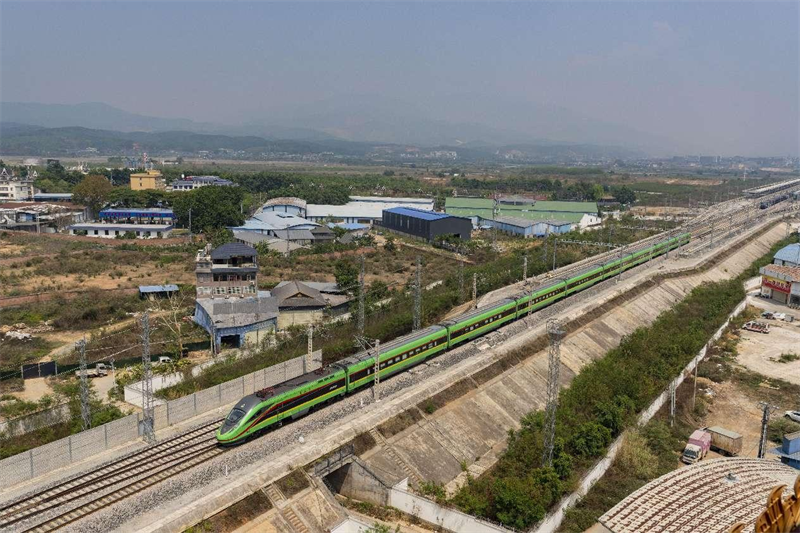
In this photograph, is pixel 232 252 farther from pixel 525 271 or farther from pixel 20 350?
pixel 525 271

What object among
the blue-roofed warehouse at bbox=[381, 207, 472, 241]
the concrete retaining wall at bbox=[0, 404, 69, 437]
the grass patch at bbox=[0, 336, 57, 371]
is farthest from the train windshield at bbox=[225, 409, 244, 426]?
the blue-roofed warehouse at bbox=[381, 207, 472, 241]

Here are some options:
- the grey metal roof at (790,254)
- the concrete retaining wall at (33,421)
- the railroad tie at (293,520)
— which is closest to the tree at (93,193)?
the concrete retaining wall at (33,421)

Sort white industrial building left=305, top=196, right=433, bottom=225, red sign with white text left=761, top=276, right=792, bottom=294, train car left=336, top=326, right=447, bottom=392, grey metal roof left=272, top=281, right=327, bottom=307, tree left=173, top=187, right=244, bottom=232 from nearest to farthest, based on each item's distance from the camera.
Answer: train car left=336, top=326, right=447, bottom=392
grey metal roof left=272, top=281, right=327, bottom=307
red sign with white text left=761, top=276, right=792, bottom=294
tree left=173, top=187, right=244, bottom=232
white industrial building left=305, top=196, right=433, bottom=225

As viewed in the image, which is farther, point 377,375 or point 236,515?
point 377,375

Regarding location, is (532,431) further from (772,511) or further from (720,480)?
(772,511)

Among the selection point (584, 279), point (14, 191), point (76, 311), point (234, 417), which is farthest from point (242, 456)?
point (14, 191)

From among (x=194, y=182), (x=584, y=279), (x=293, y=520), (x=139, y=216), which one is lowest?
(x=293, y=520)

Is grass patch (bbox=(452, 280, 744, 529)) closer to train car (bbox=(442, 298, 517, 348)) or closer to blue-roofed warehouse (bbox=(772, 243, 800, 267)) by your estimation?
train car (bbox=(442, 298, 517, 348))
